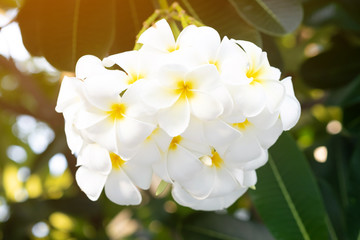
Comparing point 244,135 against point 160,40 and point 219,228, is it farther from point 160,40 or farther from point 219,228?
point 219,228

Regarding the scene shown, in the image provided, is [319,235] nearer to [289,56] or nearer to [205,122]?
[205,122]

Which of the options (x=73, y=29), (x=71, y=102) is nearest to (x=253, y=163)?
(x=71, y=102)

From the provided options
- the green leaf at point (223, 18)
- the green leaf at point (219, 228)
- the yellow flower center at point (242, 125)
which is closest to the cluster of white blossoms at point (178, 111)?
the yellow flower center at point (242, 125)

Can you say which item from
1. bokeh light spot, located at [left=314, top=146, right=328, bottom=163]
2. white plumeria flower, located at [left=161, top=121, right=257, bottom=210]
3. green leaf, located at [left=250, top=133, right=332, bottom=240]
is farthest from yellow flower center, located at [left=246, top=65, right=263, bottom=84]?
bokeh light spot, located at [left=314, top=146, right=328, bottom=163]

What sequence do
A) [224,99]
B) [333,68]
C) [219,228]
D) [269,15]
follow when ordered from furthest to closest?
1. [333,68]
2. [219,228]
3. [269,15]
4. [224,99]

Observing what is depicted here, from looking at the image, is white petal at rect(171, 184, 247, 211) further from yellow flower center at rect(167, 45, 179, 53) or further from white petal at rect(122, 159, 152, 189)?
yellow flower center at rect(167, 45, 179, 53)

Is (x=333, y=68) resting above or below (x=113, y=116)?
below

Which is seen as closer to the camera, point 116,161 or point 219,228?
point 116,161
